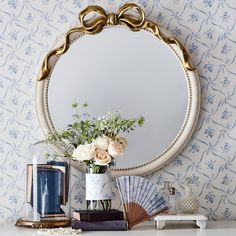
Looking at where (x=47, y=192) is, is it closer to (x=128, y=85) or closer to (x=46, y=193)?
(x=46, y=193)

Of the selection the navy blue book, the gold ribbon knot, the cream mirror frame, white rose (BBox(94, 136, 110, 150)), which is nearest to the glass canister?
the navy blue book

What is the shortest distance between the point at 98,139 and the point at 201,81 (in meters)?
0.62

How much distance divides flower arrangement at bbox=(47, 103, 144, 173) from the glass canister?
0.09m

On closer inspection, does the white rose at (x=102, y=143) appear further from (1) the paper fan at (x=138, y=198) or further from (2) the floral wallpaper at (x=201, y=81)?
(2) the floral wallpaper at (x=201, y=81)

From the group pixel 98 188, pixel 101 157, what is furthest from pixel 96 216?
pixel 101 157

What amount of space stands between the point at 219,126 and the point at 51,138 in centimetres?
76

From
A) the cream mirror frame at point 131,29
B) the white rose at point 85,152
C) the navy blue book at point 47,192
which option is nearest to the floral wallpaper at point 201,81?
the cream mirror frame at point 131,29

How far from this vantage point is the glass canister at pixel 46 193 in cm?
267

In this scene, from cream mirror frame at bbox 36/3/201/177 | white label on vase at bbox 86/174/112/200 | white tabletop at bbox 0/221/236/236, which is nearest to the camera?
white tabletop at bbox 0/221/236/236

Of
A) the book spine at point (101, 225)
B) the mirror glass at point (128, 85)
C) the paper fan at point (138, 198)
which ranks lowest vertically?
the book spine at point (101, 225)

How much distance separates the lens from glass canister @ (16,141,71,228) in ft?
8.76

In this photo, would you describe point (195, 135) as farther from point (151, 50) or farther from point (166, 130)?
point (151, 50)

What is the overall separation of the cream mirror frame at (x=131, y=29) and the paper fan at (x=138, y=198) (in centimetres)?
21

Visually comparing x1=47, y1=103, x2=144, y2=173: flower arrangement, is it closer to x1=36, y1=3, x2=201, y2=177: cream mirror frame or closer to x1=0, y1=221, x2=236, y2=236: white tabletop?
x1=36, y1=3, x2=201, y2=177: cream mirror frame
